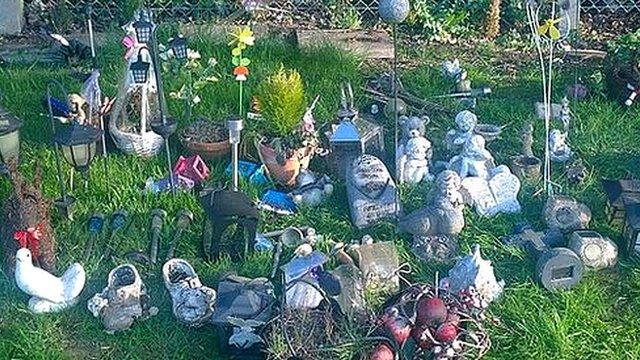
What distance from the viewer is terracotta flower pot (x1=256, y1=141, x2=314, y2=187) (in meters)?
6.62

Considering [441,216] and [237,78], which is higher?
[237,78]

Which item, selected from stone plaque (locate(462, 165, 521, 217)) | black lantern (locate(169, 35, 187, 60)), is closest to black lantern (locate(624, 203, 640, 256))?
stone plaque (locate(462, 165, 521, 217))

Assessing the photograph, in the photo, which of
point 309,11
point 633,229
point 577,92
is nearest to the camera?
point 633,229

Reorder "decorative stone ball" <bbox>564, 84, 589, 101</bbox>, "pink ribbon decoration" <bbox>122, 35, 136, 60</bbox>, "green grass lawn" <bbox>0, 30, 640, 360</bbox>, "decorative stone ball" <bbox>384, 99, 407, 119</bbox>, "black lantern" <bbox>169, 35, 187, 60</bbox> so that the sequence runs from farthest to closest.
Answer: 1. "decorative stone ball" <bbox>564, 84, 589, 101</bbox>
2. "decorative stone ball" <bbox>384, 99, 407, 119</bbox>
3. "pink ribbon decoration" <bbox>122, 35, 136, 60</bbox>
4. "black lantern" <bbox>169, 35, 187, 60</bbox>
5. "green grass lawn" <bbox>0, 30, 640, 360</bbox>

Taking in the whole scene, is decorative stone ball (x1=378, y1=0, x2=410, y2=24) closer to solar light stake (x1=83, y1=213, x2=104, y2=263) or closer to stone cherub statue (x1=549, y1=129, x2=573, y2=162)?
stone cherub statue (x1=549, y1=129, x2=573, y2=162)

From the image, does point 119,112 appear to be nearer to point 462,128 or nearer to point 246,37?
point 246,37

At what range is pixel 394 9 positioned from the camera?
5.62 meters

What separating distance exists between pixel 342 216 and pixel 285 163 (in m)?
0.52

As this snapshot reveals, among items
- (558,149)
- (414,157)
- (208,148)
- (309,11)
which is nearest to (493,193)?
(414,157)

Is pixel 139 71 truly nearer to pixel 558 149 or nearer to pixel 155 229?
pixel 155 229

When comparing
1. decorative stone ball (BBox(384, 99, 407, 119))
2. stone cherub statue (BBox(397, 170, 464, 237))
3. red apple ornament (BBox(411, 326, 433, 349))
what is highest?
decorative stone ball (BBox(384, 99, 407, 119))

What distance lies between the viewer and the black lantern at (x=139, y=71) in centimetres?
629

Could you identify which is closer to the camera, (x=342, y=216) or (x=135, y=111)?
(x=342, y=216)

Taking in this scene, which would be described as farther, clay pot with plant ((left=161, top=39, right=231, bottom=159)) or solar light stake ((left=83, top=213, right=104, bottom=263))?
clay pot with plant ((left=161, top=39, right=231, bottom=159))
